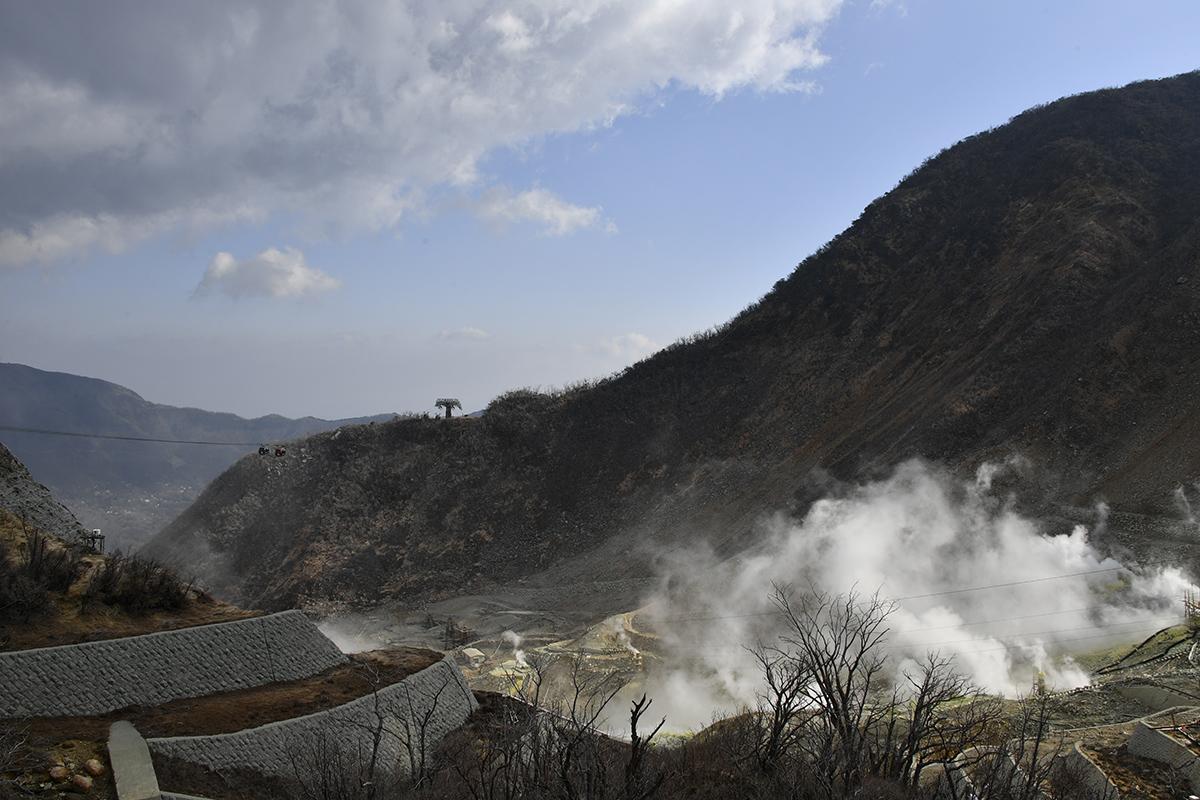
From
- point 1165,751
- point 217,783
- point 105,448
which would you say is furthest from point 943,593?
point 105,448

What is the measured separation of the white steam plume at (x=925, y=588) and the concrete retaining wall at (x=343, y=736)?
8221mm

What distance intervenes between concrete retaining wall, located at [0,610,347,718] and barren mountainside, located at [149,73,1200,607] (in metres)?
18.9

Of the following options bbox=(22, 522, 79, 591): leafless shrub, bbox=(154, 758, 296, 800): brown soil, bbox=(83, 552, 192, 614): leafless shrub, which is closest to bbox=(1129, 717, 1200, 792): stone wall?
bbox=(154, 758, 296, 800): brown soil

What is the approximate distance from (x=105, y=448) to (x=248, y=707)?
17725 cm

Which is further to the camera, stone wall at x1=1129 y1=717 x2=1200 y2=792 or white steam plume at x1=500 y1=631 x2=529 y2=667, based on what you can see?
white steam plume at x1=500 y1=631 x2=529 y2=667

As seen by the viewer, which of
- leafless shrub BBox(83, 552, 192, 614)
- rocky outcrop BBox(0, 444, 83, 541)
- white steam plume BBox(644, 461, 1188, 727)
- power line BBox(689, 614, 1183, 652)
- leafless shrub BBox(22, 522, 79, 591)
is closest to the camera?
leafless shrub BBox(22, 522, 79, 591)

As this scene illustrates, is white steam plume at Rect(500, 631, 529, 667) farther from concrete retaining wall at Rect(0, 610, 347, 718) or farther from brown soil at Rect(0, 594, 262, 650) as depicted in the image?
brown soil at Rect(0, 594, 262, 650)

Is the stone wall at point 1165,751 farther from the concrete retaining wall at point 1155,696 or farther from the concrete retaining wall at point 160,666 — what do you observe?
the concrete retaining wall at point 160,666

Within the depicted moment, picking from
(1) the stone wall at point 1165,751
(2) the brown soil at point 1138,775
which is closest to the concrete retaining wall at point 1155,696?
(1) the stone wall at point 1165,751

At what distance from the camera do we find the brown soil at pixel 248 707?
48.3 ft

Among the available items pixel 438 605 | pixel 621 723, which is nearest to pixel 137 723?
pixel 621 723

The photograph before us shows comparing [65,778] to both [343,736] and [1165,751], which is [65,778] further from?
[1165,751]

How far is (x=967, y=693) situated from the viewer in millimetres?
20781

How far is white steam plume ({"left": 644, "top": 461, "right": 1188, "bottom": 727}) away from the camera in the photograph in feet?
73.2
